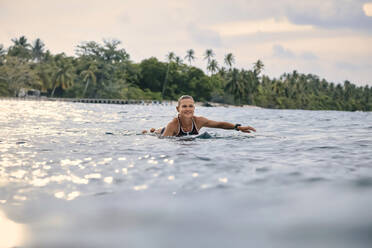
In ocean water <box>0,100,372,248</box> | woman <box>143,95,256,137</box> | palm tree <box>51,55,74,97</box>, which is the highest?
palm tree <box>51,55,74,97</box>

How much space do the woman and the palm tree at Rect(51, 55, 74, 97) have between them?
64899mm

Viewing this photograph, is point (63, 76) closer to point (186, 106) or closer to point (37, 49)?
point (37, 49)

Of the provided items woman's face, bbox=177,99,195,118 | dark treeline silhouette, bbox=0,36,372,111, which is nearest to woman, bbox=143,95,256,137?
woman's face, bbox=177,99,195,118

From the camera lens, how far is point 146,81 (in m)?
84.0

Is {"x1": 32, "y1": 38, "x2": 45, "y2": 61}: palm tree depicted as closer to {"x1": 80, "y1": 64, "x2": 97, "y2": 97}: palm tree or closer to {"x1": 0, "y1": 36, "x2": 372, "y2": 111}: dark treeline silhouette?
{"x1": 0, "y1": 36, "x2": 372, "y2": 111}: dark treeline silhouette

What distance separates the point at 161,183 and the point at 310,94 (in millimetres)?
105016

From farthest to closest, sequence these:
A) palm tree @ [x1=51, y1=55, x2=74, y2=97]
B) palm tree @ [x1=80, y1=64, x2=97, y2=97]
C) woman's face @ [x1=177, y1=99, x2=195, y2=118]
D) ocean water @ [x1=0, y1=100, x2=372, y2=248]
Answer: palm tree @ [x1=80, y1=64, x2=97, y2=97] < palm tree @ [x1=51, y1=55, x2=74, y2=97] < woman's face @ [x1=177, y1=99, x2=195, y2=118] < ocean water @ [x1=0, y1=100, x2=372, y2=248]

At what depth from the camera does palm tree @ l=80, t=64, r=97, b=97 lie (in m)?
68.6

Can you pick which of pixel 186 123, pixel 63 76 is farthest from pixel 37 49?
pixel 186 123

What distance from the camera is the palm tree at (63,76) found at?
222 ft

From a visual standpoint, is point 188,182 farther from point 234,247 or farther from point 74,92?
point 74,92

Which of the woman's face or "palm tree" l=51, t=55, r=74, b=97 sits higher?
"palm tree" l=51, t=55, r=74, b=97

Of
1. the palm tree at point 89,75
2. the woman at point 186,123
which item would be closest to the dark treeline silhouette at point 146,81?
the palm tree at point 89,75

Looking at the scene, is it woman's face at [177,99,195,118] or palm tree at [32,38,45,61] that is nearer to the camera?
woman's face at [177,99,195,118]
